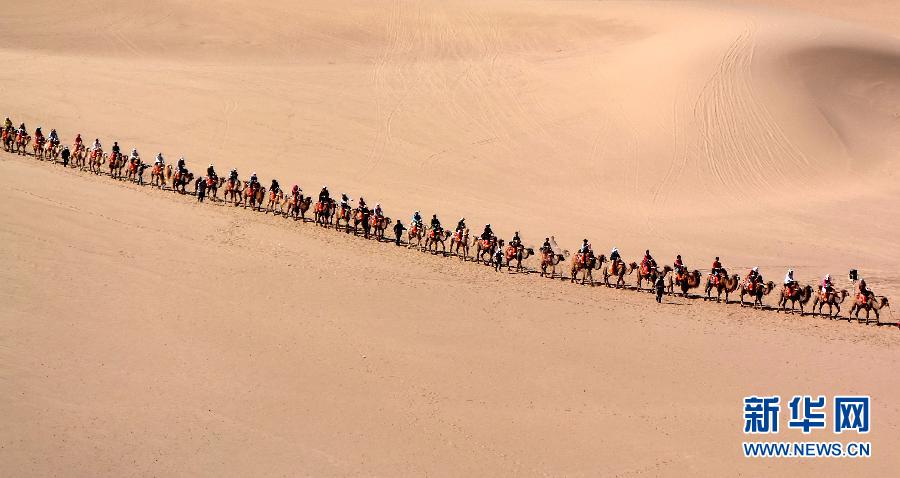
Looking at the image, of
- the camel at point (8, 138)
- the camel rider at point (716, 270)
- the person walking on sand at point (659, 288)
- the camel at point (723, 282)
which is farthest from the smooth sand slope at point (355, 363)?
the camel at point (8, 138)

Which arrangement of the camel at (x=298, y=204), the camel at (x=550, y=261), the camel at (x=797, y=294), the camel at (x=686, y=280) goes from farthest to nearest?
the camel at (x=298, y=204)
the camel at (x=550, y=261)
the camel at (x=686, y=280)
the camel at (x=797, y=294)

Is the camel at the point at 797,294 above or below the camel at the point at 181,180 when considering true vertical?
below

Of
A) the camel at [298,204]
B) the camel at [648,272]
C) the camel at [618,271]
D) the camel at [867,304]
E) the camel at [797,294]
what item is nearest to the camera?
the camel at [867,304]

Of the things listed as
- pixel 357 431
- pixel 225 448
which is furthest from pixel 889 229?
pixel 225 448

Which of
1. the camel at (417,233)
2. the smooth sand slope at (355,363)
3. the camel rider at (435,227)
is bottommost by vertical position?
the smooth sand slope at (355,363)

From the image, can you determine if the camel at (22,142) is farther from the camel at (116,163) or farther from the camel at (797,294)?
the camel at (797,294)

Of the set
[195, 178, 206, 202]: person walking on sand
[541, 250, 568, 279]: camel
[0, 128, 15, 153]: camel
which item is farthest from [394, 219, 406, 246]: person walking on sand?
[0, 128, 15, 153]: camel

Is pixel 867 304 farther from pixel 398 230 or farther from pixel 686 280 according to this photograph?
pixel 398 230
